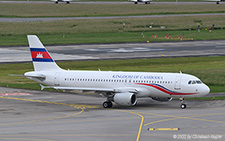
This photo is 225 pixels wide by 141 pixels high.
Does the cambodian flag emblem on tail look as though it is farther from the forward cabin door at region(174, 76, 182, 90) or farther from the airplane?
the forward cabin door at region(174, 76, 182, 90)

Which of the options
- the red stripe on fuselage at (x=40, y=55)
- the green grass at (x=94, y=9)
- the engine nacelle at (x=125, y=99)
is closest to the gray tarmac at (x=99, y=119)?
the engine nacelle at (x=125, y=99)

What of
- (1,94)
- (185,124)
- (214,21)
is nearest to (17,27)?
(214,21)

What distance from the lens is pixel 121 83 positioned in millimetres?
53875

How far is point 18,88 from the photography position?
67.0 metres

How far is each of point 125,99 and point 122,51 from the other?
171 ft

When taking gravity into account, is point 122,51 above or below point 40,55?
below

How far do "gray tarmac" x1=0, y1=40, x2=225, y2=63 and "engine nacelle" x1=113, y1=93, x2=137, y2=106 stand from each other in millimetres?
41606

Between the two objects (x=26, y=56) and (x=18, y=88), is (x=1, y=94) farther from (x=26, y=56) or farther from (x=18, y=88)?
(x=26, y=56)

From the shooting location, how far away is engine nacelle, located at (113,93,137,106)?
167 ft

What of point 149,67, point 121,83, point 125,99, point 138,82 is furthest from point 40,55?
point 149,67

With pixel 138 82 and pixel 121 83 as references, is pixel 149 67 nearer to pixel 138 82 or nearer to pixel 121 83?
pixel 121 83

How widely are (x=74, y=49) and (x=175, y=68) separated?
31.6 meters

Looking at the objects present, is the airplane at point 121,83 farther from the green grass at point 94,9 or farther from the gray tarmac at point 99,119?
the green grass at point 94,9

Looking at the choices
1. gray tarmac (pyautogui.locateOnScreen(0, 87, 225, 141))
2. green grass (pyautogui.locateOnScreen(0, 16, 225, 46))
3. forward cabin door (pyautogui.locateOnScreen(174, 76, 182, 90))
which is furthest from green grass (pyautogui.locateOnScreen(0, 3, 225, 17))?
forward cabin door (pyautogui.locateOnScreen(174, 76, 182, 90))
